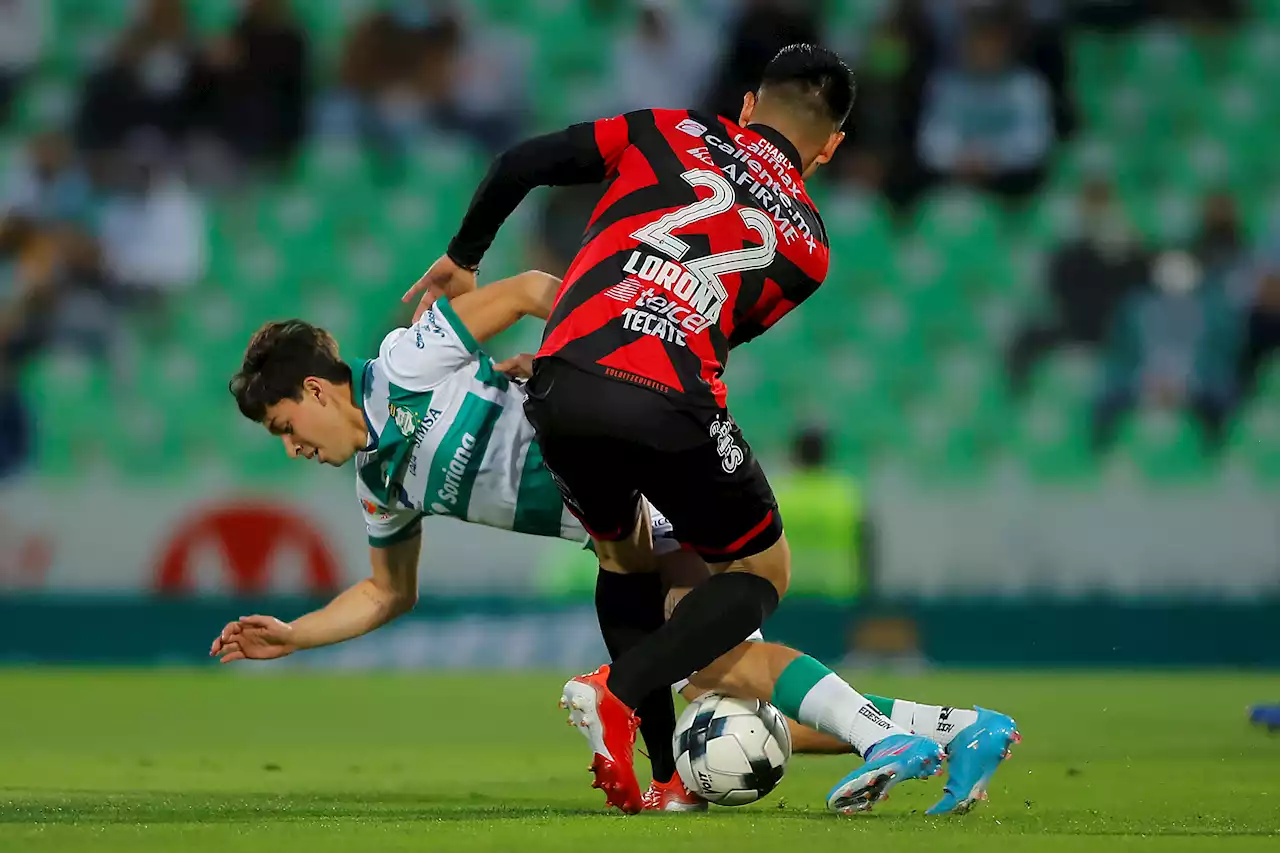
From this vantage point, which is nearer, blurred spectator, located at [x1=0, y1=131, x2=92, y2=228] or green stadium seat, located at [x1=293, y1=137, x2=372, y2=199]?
blurred spectator, located at [x1=0, y1=131, x2=92, y2=228]

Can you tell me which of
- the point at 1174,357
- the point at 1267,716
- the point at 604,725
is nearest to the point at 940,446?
the point at 1174,357

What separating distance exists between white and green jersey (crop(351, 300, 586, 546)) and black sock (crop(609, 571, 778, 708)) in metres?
0.78

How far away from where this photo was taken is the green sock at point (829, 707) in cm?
511

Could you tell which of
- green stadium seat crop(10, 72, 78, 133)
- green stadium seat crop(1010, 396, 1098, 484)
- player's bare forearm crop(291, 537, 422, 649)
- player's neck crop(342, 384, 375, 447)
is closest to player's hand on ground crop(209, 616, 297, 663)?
player's bare forearm crop(291, 537, 422, 649)

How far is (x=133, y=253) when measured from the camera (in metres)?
14.9

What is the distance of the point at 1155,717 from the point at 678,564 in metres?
4.62

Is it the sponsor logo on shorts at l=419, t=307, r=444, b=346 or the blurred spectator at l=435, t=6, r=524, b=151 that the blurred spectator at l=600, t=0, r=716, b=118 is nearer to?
the blurred spectator at l=435, t=6, r=524, b=151

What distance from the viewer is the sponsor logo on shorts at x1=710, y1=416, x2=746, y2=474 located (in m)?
4.90

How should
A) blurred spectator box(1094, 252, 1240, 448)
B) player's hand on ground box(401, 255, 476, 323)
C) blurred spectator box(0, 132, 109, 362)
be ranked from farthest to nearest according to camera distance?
blurred spectator box(0, 132, 109, 362)
blurred spectator box(1094, 252, 1240, 448)
player's hand on ground box(401, 255, 476, 323)

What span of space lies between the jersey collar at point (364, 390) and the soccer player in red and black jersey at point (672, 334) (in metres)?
0.67

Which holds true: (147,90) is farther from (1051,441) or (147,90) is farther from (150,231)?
(1051,441)

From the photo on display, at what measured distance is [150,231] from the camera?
15.0 meters

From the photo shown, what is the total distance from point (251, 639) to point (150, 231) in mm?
9936

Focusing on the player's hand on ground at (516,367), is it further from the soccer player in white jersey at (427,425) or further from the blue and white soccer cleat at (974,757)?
the blue and white soccer cleat at (974,757)
